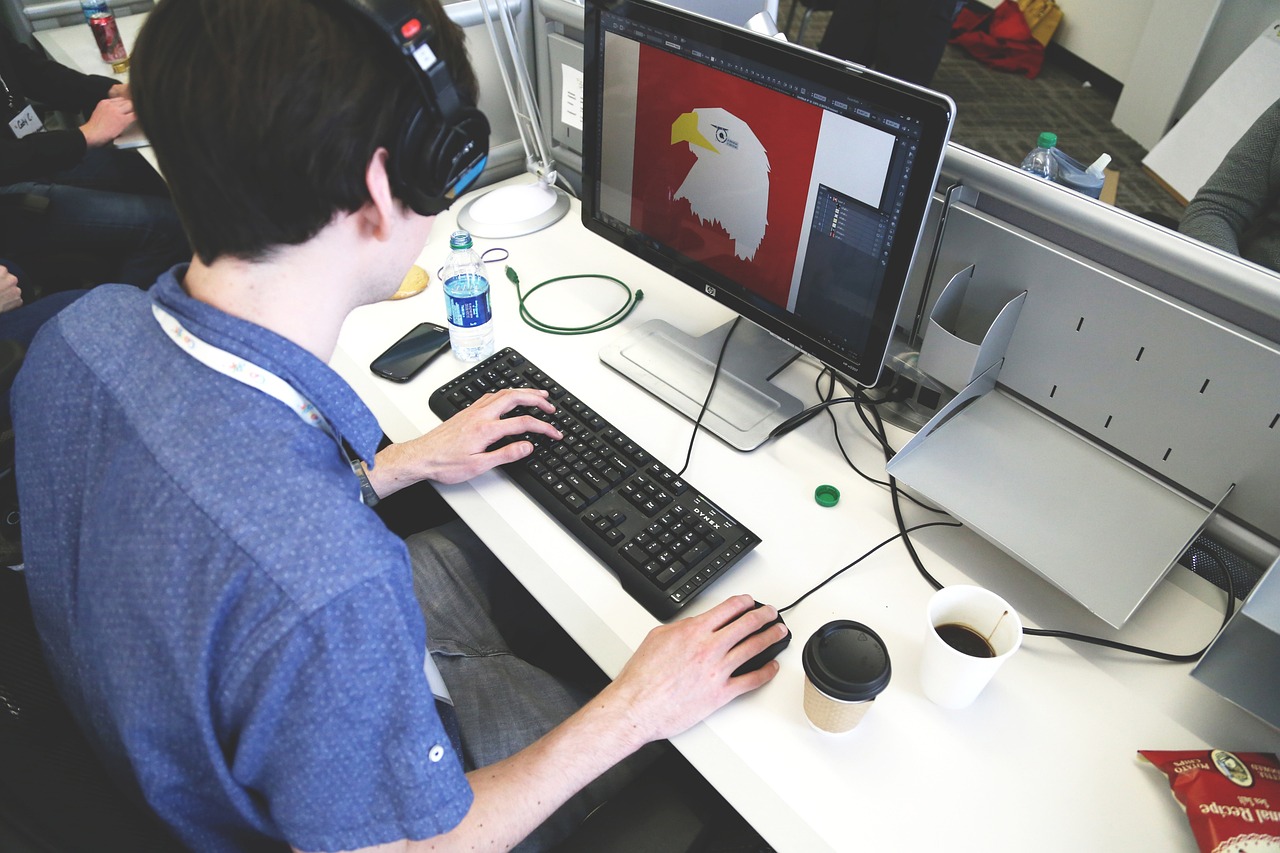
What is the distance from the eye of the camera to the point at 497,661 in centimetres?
98

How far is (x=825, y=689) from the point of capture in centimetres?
71

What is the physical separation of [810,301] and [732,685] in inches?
18.6

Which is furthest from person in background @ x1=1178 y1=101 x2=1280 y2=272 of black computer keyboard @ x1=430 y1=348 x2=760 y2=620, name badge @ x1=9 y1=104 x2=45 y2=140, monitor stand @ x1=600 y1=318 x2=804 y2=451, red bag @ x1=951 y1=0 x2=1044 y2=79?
red bag @ x1=951 y1=0 x2=1044 y2=79

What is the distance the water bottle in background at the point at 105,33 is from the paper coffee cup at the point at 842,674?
241 cm

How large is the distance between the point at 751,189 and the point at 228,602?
733mm

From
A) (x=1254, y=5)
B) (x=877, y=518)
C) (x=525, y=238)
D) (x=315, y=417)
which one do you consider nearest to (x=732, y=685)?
(x=877, y=518)

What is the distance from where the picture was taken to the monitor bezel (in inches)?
31.3

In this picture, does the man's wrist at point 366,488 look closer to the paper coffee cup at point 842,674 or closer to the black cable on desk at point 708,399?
the black cable on desk at point 708,399

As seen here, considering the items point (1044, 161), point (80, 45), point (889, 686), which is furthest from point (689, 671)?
point (80, 45)

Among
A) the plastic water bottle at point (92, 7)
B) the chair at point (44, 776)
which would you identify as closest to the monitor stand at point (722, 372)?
the chair at point (44, 776)

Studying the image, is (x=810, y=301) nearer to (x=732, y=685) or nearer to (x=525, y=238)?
(x=732, y=685)

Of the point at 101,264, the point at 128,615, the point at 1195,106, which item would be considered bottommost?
the point at 101,264

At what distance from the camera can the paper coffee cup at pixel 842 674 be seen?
70cm

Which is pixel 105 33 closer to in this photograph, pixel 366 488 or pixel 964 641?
pixel 366 488
